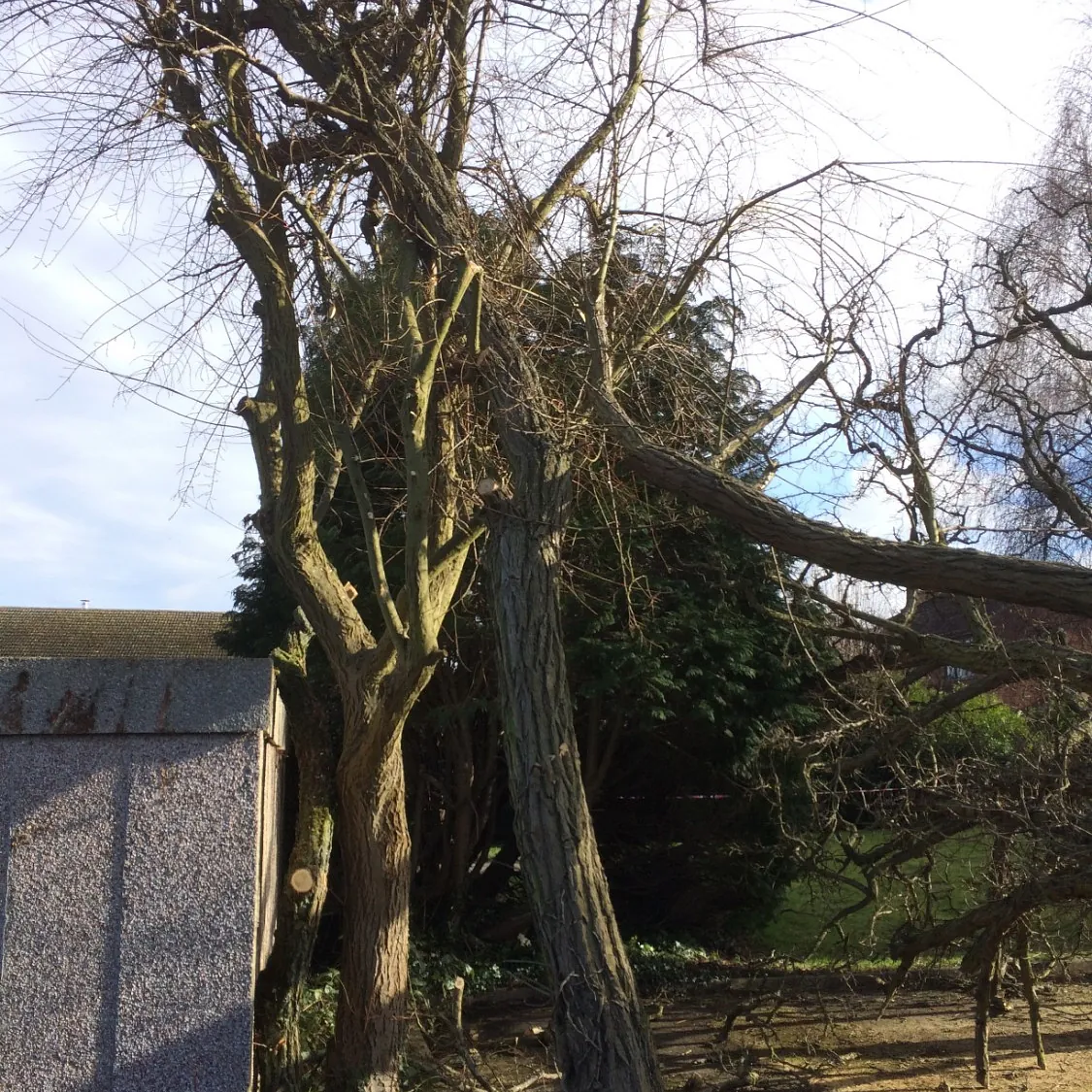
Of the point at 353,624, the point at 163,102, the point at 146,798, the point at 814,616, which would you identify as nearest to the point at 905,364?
the point at 814,616

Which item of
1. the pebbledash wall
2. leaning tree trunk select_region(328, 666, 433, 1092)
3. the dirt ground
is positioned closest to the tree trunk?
leaning tree trunk select_region(328, 666, 433, 1092)

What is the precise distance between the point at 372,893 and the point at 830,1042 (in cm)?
326

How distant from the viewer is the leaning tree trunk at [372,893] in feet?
15.4

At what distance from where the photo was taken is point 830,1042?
21.3 feet

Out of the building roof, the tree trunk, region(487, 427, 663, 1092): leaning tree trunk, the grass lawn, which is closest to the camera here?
region(487, 427, 663, 1092): leaning tree trunk

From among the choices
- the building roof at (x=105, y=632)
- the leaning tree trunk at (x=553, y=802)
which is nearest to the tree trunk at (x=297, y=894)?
the leaning tree trunk at (x=553, y=802)

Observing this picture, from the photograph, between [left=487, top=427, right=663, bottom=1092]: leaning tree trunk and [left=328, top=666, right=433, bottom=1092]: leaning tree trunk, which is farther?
[left=328, top=666, right=433, bottom=1092]: leaning tree trunk

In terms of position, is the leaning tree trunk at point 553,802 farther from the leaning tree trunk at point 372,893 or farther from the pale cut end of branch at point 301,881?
the pale cut end of branch at point 301,881

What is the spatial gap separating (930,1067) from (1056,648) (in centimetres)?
249

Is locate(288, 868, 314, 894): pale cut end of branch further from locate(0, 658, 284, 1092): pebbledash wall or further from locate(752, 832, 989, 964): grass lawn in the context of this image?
locate(752, 832, 989, 964): grass lawn

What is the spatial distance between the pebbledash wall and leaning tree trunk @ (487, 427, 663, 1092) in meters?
0.98

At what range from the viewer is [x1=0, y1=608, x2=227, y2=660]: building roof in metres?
21.0

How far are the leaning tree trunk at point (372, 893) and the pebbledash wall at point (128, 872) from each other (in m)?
0.78

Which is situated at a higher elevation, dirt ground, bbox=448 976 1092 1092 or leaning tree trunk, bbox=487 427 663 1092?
leaning tree trunk, bbox=487 427 663 1092
